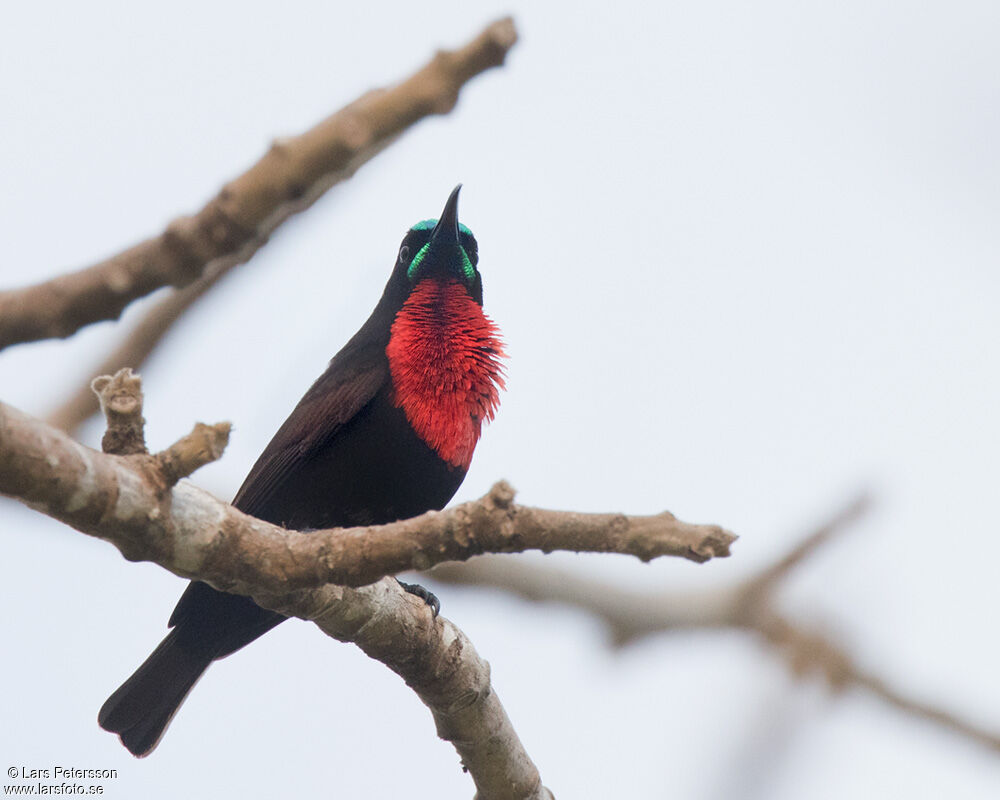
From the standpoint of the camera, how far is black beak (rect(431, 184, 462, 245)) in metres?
5.02

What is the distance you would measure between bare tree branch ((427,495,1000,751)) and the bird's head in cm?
115

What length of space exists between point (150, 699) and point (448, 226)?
85.2 inches

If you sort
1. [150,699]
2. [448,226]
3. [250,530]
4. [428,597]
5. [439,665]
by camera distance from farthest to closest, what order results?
[448,226] → [150,699] → [428,597] → [439,665] → [250,530]

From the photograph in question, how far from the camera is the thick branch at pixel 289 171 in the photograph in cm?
180

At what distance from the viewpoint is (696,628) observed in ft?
13.6

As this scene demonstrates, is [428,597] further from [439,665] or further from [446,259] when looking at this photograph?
[446,259]

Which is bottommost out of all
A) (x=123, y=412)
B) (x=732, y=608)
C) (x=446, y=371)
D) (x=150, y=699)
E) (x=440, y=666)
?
(x=150, y=699)

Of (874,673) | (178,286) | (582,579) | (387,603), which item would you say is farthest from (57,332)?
(582,579)

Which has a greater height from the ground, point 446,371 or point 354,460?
point 446,371

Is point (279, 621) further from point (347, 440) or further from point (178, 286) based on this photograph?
point (178, 286)

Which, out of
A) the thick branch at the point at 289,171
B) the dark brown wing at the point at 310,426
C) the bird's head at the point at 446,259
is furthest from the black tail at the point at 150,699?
the thick branch at the point at 289,171

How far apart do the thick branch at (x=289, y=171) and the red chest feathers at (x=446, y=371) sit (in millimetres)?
2580

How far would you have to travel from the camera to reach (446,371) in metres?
4.50

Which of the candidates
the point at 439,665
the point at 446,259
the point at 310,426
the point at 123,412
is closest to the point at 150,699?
the point at 310,426
